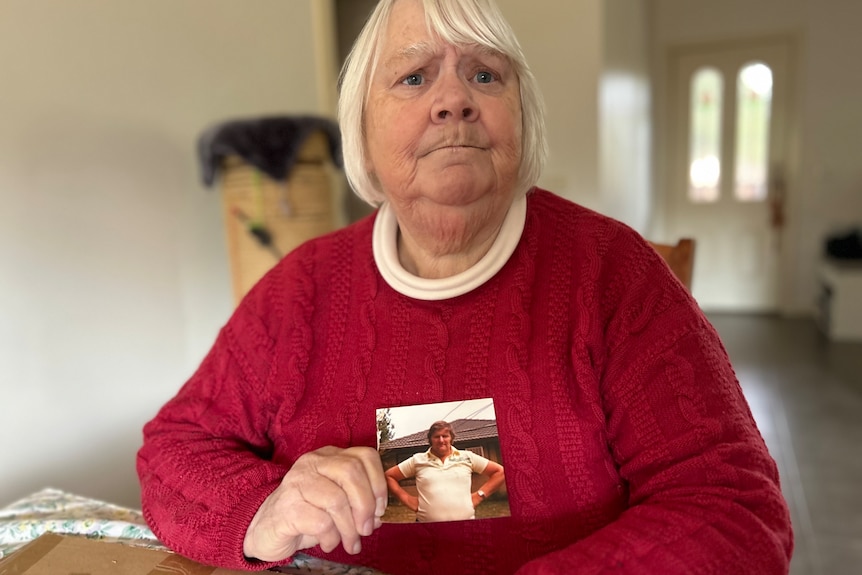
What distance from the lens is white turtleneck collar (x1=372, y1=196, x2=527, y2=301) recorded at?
0.83 metres

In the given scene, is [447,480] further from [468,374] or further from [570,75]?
[570,75]

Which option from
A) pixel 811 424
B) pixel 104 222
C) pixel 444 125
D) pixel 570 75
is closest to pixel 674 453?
pixel 444 125

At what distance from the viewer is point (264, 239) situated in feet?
6.23

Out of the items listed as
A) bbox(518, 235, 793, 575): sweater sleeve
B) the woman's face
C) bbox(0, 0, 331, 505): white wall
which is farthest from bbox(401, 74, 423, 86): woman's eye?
bbox(0, 0, 331, 505): white wall

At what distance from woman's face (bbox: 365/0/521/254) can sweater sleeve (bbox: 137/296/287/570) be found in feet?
1.05

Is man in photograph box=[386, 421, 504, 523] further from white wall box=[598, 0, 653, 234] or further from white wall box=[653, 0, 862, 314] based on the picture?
white wall box=[653, 0, 862, 314]

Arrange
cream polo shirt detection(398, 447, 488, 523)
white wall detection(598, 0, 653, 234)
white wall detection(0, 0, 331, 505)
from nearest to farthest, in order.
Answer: cream polo shirt detection(398, 447, 488, 523)
white wall detection(0, 0, 331, 505)
white wall detection(598, 0, 653, 234)

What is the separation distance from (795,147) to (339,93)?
4.36 m

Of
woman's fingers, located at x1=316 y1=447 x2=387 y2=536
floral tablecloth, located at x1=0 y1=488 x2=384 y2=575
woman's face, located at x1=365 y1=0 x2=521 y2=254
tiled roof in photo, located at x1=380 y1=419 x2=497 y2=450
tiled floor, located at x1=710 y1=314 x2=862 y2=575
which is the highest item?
woman's face, located at x1=365 y1=0 x2=521 y2=254

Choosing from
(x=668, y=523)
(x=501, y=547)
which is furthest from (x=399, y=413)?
(x=668, y=523)

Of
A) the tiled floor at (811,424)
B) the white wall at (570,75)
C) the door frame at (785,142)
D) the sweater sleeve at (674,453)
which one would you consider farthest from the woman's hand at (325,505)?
the door frame at (785,142)

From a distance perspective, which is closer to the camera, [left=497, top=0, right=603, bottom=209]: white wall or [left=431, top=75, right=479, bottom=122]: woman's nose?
[left=431, top=75, right=479, bottom=122]: woman's nose

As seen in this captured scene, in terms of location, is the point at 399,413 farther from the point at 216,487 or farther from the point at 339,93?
the point at 339,93

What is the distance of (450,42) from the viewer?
784 millimetres
